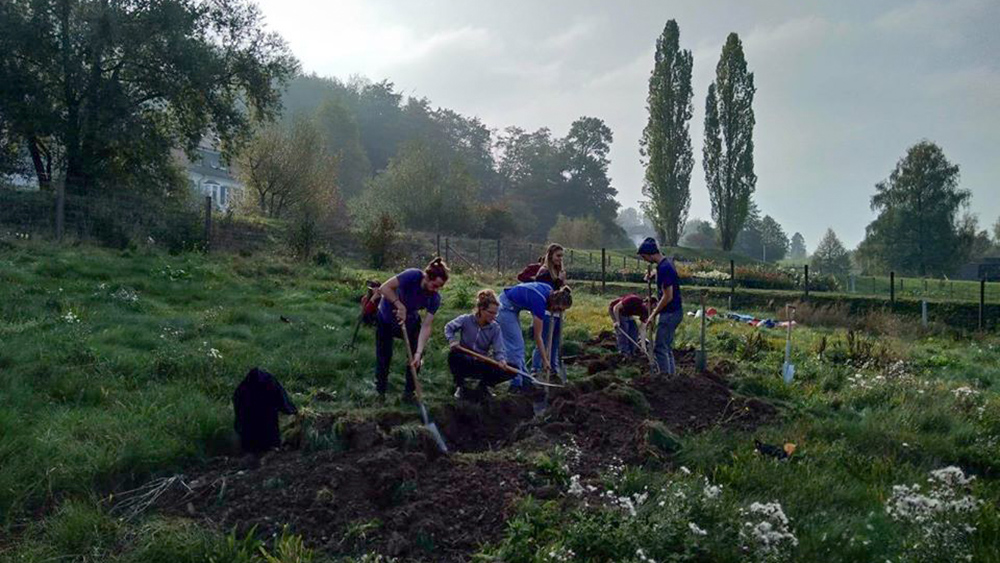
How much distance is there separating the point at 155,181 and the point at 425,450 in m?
18.2

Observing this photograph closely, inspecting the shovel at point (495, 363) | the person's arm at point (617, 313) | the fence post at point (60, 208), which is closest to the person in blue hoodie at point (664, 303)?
the person's arm at point (617, 313)

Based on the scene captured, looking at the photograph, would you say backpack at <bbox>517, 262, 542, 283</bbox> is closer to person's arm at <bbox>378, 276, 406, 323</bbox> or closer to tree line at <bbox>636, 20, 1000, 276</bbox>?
person's arm at <bbox>378, 276, 406, 323</bbox>

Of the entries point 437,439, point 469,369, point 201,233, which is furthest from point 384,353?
point 201,233

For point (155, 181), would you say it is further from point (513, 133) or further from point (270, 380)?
point (513, 133)

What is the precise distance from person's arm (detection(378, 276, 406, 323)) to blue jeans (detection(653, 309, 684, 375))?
10.00 feet

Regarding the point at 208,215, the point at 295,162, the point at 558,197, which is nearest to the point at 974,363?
the point at 208,215

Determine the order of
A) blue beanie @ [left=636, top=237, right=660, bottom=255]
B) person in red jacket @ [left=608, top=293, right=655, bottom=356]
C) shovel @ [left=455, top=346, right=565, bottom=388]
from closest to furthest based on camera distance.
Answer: shovel @ [left=455, top=346, right=565, bottom=388] < blue beanie @ [left=636, top=237, right=660, bottom=255] < person in red jacket @ [left=608, top=293, right=655, bottom=356]

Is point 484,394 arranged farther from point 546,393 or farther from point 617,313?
point 617,313

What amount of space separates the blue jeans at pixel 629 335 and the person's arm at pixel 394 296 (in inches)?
162

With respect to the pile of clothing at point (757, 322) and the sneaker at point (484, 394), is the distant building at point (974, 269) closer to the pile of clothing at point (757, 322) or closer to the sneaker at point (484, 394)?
the pile of clothing at point (757, 322)

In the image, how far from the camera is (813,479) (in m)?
5.46

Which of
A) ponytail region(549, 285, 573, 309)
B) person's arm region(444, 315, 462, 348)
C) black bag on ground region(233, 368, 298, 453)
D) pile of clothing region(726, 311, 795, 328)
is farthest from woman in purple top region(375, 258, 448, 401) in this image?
pile of clothing region(726, 311, 795, 328)

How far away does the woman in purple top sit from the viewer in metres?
7.04

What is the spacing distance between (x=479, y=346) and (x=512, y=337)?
441 millimetres
